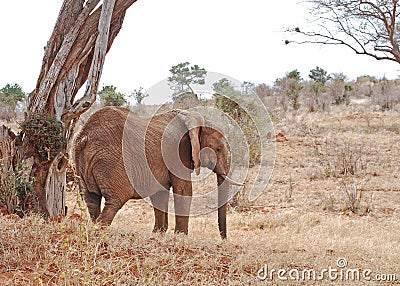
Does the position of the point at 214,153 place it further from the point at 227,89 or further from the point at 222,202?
the point at 227,89

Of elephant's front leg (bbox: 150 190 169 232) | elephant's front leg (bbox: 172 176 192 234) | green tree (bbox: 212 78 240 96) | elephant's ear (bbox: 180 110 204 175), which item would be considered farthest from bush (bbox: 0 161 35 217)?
green tree (bbox: 212 78 240 96)

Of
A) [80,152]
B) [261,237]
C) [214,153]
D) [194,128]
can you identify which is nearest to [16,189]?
[80,152]

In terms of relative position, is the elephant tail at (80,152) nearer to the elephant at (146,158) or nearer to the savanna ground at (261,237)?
the elephant at (146,158)

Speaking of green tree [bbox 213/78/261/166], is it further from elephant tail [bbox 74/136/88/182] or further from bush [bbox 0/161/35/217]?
bush [bbox 0/161/35/217]

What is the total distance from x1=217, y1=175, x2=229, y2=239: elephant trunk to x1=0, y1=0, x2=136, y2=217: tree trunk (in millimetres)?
1855

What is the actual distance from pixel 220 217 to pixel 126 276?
9.35 ft

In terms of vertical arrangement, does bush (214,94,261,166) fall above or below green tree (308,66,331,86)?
below

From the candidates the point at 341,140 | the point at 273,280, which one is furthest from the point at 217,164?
the point at 341,140

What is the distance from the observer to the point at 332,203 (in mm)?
9188

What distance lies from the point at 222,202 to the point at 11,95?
21275 millimetres

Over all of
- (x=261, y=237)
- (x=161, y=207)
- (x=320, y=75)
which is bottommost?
(x=261, y=237)

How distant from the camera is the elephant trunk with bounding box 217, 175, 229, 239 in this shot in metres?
6.17

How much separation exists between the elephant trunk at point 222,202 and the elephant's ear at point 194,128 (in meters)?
0.38

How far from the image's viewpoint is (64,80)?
20.2 ft
